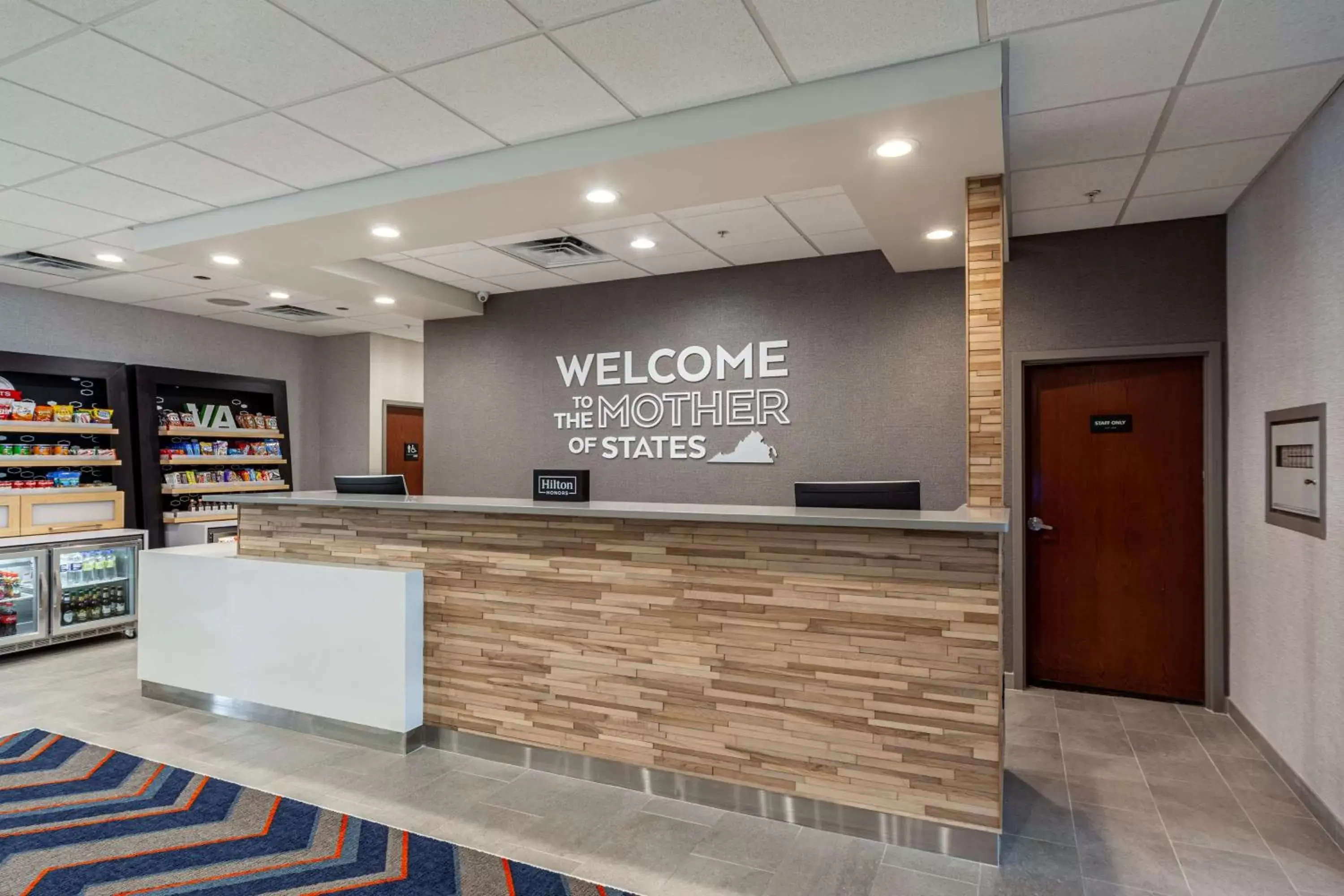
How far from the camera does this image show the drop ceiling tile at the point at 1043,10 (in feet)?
7.56

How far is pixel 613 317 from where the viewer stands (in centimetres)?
601

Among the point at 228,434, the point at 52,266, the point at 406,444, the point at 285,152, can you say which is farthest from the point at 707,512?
the point at 406,444

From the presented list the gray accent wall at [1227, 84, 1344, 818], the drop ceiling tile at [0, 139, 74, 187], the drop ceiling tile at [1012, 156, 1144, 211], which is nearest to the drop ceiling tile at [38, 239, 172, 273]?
the drop ceiling tile at [0, 139, 74, 187]

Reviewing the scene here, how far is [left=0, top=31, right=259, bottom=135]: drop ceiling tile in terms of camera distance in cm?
263

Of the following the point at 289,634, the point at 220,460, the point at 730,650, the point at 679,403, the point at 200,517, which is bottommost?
the point at 289,634

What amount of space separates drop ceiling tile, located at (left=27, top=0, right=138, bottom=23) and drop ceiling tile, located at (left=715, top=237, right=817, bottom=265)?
11.0 ft

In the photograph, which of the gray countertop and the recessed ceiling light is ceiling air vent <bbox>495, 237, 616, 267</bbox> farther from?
the recessed ceiling light

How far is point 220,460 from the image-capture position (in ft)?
23.4

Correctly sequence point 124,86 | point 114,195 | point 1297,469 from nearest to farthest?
point 124,86, point 1297,469, point 114,195

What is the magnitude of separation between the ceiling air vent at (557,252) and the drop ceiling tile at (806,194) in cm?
137

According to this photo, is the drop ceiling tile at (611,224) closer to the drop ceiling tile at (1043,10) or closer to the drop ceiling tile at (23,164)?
the drop ceiling tile at (1043,10)

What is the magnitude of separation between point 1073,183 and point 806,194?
4.29ft

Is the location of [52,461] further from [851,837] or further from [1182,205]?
[1182,205]

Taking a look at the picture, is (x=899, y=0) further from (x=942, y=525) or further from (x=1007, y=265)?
(x=1007, y=265)
